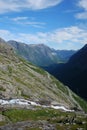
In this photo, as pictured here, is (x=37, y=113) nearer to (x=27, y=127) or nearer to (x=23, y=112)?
(x=23, y=112)

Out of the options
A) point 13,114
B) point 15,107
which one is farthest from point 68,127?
point 15,107

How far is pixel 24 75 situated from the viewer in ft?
570

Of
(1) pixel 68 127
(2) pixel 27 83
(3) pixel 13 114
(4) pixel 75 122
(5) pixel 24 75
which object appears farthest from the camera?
(5) pixel 24 75

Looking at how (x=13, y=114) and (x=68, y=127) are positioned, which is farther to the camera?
(x=13, y=114)

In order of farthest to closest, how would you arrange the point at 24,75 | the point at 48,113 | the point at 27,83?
the point at 24,75 → the point at 27,83 → the point at 48,113

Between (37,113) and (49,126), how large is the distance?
31339mm

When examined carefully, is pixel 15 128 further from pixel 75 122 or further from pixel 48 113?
pixel 48 113

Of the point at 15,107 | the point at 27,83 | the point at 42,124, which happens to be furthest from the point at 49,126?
the point at 27,83

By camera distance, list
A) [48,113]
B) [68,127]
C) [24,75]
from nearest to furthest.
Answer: [68,127] < [48,113] < [24,75]

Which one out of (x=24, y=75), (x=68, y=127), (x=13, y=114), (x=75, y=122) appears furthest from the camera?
(x=24, y=75)

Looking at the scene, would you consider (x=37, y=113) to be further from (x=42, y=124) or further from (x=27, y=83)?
(x=27, y=83)

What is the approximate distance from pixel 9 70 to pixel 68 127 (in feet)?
378

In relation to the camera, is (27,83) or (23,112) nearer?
(23,112)

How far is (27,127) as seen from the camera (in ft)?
182
